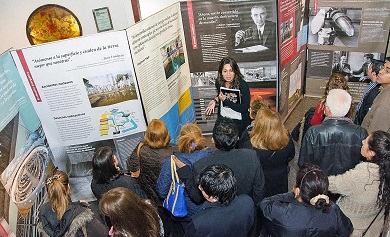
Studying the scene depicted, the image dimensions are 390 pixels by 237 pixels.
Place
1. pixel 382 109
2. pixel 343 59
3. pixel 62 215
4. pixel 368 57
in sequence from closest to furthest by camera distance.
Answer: pixel 62 215
pixel 382 109
pixel 368 57
pixel 343 59

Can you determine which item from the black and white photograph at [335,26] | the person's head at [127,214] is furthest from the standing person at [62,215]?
the black and white photograph at [335,26]

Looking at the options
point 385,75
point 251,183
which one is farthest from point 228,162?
point 385,75

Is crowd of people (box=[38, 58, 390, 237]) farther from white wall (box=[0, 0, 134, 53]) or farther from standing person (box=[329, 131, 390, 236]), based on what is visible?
white wall (box=[0, 0, 134, 53])

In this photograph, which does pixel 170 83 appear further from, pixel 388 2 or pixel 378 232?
pixel 388 2

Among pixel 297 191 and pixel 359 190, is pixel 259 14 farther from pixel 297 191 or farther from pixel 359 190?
pixel 297 191

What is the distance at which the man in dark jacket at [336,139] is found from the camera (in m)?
2.63

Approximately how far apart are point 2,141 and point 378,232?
292cm

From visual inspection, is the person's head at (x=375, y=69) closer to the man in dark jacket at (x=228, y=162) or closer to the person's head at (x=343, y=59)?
the man in dark jacket at (x=228, y=162)

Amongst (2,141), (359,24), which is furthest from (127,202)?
A: (359,24)

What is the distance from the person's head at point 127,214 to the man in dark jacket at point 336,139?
1.46m

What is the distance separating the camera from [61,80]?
3260mm

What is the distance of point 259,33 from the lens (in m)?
4.09

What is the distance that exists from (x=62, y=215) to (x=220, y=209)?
1084mm

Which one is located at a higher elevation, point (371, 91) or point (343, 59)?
point (371, 91)
